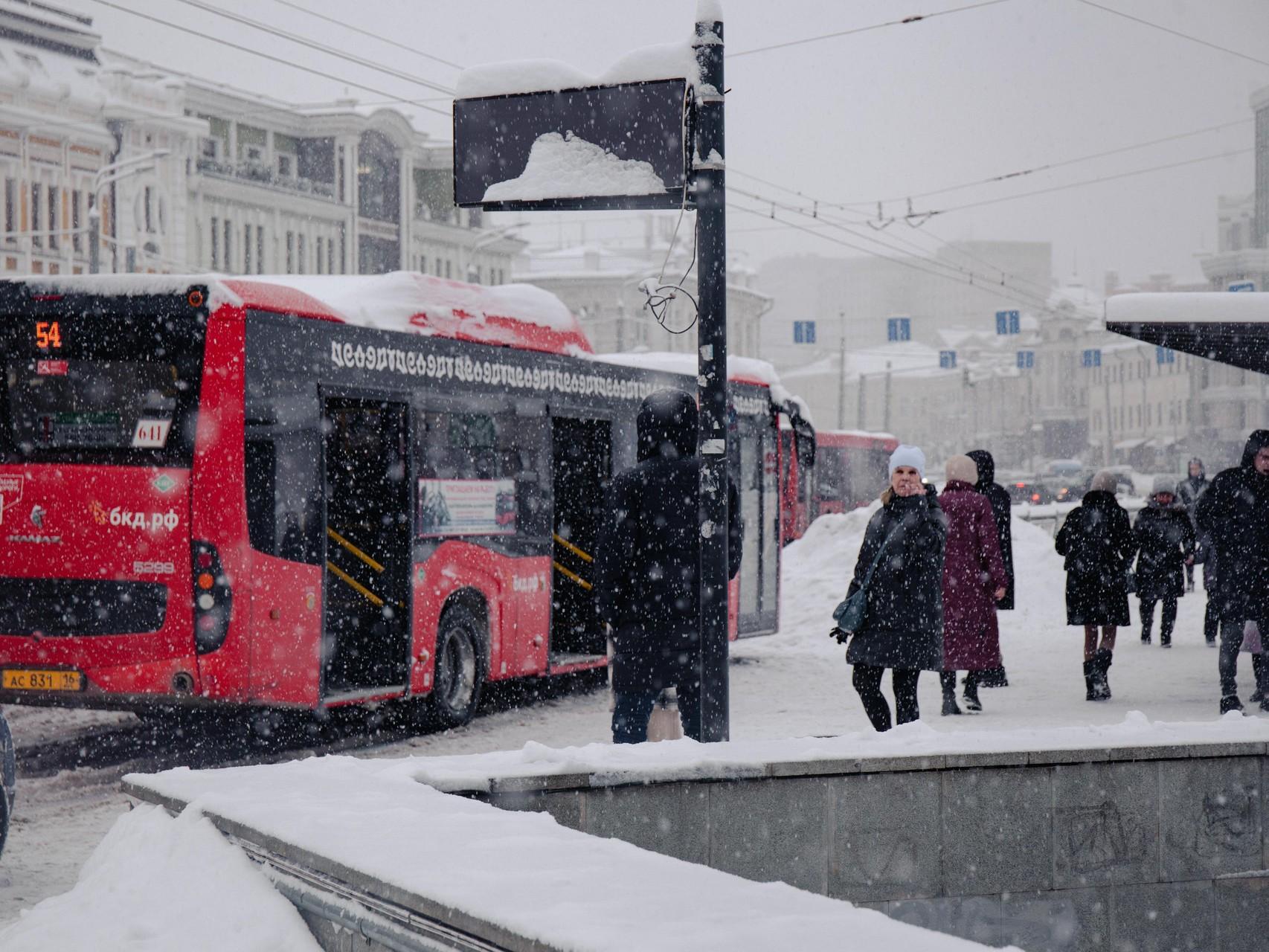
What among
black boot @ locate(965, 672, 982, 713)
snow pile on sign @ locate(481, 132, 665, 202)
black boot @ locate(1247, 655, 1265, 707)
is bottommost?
black boot @ locate(965, 672, 982, 713)

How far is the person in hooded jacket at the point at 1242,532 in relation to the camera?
1126 centimetres

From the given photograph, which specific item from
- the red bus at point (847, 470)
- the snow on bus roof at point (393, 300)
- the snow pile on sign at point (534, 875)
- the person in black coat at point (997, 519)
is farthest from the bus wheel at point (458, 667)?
the red bus at point (847, 470)

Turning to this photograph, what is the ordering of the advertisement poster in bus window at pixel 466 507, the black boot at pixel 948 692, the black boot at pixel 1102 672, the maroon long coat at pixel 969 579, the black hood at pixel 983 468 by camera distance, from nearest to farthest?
the maroon long coat at pixel 969 579
the advertisement poster in bus window at pixel 466 507
the black boot at pixel 948 692
the black hood at pixel 983 468
the black boot at pixel 1102 672

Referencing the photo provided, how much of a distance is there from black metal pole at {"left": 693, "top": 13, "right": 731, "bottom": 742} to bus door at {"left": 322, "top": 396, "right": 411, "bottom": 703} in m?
4.93

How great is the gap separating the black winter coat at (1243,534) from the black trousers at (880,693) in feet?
11.5

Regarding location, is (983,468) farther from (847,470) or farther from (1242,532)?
(847,470)

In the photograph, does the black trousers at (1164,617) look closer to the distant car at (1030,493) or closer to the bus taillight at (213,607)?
the bus taillight at (213,607)

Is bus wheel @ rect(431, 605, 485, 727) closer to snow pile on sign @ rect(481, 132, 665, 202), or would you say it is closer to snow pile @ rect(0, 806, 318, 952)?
snow pile on sign @ rect(481, 132, 665, 202)

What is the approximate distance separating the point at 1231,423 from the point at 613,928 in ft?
327

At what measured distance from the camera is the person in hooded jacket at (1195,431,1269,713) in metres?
11.3

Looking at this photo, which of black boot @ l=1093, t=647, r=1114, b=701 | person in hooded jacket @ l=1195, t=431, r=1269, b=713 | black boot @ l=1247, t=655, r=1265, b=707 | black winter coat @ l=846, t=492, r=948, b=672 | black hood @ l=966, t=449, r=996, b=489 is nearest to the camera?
black winter coat @ l=846, t=492, r=948, b=672

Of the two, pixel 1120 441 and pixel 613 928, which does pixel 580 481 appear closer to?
pixel 613 928

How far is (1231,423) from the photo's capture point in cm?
9694

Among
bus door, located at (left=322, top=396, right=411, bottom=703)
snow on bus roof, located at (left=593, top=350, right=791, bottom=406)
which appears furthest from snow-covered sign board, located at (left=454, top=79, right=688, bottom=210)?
snow on bus roof, located at (left=593, top=350, right=791, bottom=406)
